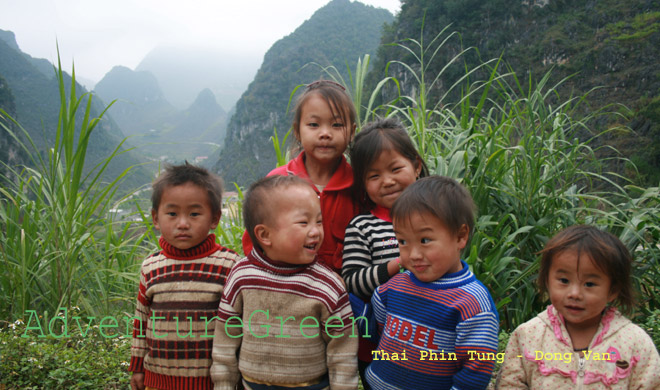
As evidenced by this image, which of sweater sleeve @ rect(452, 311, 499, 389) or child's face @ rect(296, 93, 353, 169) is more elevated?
child's face @ rect(296, 93, 353, 169)

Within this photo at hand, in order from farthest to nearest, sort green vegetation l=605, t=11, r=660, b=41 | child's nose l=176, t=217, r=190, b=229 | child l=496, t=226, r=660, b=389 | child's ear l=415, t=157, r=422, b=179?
1. green vegetation l=605, t=11, r=660, b=41
2. child's ear l=415, t=157, r=422, b=179
3. child's nose l=176, t=217, r=190, b=229
4. child l=496, t=226, r=660, b=389

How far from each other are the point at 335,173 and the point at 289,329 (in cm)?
58

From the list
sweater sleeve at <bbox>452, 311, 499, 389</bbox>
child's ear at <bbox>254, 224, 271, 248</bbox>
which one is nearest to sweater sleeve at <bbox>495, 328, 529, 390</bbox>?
sweater sleeve at <bbox>452, 311, 499, 389</bbox>

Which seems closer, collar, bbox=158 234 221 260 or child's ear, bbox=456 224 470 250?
child's ear, bbox=456 224 470 250

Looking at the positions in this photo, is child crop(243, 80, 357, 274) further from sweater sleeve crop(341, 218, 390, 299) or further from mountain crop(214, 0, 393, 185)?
mountain crop(214, 0, 393, 185)

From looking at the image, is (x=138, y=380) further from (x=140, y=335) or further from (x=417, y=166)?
(x=417, y=166)

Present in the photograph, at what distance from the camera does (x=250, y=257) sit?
4.28ft

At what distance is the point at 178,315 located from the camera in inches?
53.3

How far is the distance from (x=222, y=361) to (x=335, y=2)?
6852 centimetres

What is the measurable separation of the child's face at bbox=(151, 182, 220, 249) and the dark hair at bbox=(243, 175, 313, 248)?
20cm

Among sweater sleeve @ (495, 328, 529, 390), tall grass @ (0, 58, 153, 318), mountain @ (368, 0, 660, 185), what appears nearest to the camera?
sweater sleeve @ (495, 328, 529, 390)

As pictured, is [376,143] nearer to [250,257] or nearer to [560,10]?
[250,257]

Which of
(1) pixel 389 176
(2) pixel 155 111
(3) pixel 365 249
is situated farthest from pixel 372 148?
(2) pixel 155 111

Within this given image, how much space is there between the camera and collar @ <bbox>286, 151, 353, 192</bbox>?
1538 millimetres
